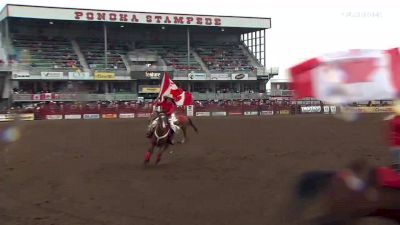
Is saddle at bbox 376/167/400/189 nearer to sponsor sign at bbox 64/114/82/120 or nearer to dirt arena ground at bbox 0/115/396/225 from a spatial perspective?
dirt arena ground at bbox 0/115/396/225

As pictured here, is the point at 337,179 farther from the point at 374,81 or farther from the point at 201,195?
the point at 201,195

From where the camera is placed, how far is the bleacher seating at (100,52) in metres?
51.7

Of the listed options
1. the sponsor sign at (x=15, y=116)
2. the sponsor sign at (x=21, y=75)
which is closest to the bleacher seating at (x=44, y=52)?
the sponsor sign at (x=21, y=75)

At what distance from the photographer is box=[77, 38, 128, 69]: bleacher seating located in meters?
51.7

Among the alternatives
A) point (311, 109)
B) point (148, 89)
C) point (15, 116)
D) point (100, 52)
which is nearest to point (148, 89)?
point (148, 89)

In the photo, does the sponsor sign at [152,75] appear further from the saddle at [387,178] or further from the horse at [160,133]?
the saddle at [387,178]

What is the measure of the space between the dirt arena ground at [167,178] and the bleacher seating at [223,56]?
38689 mm

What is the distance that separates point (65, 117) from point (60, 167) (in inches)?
1024


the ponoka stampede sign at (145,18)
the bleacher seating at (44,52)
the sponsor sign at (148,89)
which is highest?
the ponoka stampede sign at (145,18)

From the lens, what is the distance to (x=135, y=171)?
11.0 meters

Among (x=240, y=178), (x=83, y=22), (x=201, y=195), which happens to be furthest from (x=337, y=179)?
(x=83, y=22)

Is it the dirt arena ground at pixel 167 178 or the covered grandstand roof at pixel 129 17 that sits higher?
the covered grandstand roof at pixel 129 17

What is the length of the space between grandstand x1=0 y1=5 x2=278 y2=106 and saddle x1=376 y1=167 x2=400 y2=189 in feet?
139

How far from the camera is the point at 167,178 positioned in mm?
10016
